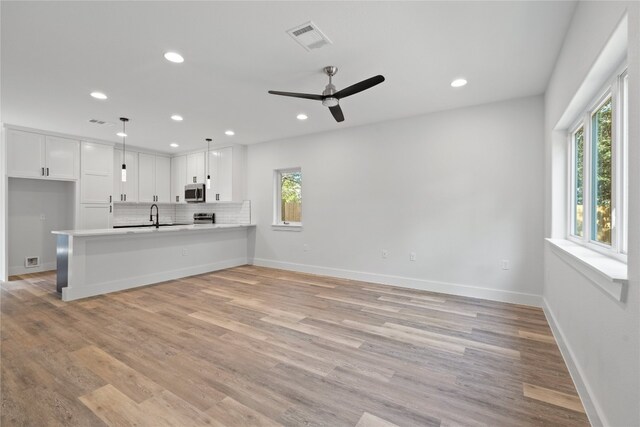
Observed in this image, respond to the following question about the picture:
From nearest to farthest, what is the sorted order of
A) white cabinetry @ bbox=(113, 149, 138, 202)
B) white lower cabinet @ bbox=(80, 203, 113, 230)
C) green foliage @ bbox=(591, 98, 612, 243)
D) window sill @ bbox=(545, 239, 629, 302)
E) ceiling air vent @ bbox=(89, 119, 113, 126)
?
window sill @ bbox=(545, 239, 629, 302) → green foliage @ bbox=(591, 98, 612, 243) → ceiling air vent @ bbox=(89, 119, 113, 126) → white lower cabinet @ bbox=(80, 203, 113, 230) → white cabinetry @ bbox=(113, 149, 138, 202)

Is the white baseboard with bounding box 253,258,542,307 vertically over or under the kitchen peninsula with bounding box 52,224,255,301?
under

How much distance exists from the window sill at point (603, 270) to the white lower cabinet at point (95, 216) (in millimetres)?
7592

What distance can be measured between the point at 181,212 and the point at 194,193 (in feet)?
4.90

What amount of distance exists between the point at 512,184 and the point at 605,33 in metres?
2.58

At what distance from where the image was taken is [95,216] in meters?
6.06

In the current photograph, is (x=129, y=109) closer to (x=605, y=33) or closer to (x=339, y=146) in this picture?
(x=339, y=146)

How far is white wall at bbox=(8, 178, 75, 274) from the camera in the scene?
Answer: 18.1 feet

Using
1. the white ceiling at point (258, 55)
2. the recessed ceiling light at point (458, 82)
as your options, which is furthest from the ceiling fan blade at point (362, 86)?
the recessed ceiling light at point (458, 82)

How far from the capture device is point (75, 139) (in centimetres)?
576

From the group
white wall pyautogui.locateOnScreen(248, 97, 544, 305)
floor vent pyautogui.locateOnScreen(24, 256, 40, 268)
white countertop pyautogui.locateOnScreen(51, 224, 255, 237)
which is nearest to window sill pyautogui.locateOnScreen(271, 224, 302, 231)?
white wall pyautogui.locateOnScreen(248, 97, 544, 305)

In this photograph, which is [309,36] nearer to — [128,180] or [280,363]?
[280,363]

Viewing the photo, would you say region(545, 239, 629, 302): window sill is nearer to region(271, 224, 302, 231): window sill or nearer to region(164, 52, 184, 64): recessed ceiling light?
region(164, 52, 184, 64): recessed ceiling light

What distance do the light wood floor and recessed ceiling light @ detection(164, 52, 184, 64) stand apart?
8.94 ft

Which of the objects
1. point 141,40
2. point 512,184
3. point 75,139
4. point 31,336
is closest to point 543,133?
point 512,184
